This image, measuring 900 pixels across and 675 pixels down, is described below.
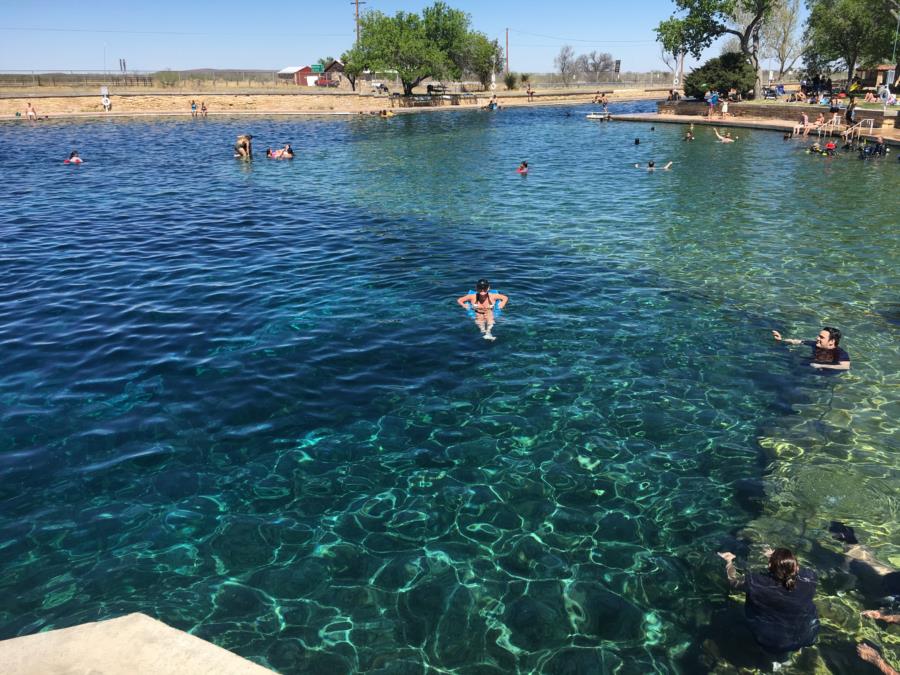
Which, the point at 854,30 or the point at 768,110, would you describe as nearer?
the point at 768,110

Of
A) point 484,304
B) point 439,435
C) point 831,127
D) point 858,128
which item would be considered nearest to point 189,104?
point 831,127

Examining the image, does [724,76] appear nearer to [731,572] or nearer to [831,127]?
[831,127]

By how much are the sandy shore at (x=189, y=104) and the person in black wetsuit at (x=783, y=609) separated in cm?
8531

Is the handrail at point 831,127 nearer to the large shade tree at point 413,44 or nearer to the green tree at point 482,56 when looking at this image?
the large shade tree at point 413,44

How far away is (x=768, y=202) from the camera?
25.8 m

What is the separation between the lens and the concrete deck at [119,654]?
484 cm

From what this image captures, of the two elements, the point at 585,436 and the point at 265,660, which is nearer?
the point at 265,660

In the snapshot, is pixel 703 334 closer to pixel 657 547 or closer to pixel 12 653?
pixel 657 547

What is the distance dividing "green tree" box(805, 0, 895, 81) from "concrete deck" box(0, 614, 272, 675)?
272 ft

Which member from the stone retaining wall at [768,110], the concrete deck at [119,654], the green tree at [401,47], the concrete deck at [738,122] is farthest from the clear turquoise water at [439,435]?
the green tree at [401,47]

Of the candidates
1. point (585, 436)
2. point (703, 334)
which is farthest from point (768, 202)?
point (585, 436)

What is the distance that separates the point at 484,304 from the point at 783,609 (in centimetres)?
901

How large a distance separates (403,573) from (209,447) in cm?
410

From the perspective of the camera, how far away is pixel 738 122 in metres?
52.6
